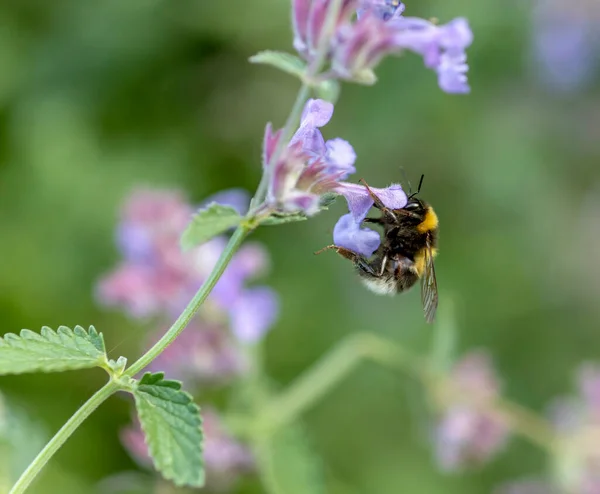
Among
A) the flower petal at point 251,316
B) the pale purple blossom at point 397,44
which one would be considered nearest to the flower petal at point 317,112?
the pale purple blossom at point 397,44

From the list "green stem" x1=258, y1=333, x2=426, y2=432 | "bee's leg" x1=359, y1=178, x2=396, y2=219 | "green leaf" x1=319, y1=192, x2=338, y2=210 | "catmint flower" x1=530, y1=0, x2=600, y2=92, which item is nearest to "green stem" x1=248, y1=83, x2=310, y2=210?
"green leaf" x1=319, y1=192, x2=338, y2=210

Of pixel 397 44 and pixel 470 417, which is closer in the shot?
pixel 397 44

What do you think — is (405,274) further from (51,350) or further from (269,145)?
(51,350)

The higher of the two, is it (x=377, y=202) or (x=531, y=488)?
(x=531, y=488)

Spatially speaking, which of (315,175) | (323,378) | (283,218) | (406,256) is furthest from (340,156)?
(323,378)

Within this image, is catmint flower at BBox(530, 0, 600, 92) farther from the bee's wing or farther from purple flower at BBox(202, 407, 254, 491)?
purple flower at BBox(202, 407, 254, 491)

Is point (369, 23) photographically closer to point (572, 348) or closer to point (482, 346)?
point (482, 346)
